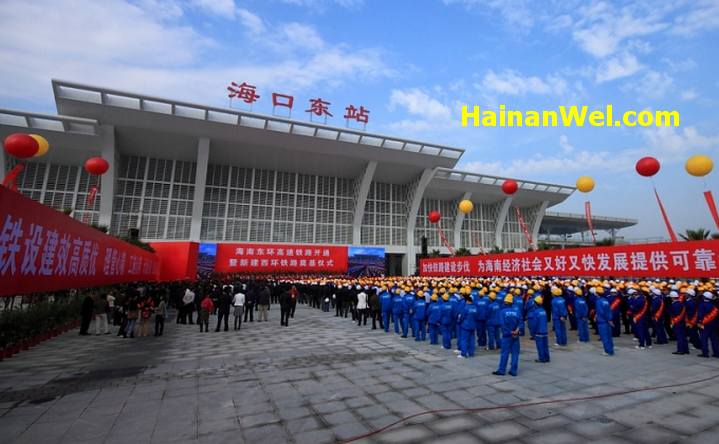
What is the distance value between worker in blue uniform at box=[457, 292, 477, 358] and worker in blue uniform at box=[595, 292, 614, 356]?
290 centimetres

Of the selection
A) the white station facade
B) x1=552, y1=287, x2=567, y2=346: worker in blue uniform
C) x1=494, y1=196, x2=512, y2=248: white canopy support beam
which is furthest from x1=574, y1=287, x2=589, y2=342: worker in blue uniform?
x1=494, y1=196, x2=512, y2=248: white canopy support beam

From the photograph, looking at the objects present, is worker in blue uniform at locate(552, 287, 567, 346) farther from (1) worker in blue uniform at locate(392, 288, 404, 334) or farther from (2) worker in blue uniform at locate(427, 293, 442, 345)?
(1) worker in blue uniform at locate(392, 288, 404, 334)

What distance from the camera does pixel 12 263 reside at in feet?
15.6

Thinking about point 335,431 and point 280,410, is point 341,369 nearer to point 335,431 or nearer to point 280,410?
point 280,410

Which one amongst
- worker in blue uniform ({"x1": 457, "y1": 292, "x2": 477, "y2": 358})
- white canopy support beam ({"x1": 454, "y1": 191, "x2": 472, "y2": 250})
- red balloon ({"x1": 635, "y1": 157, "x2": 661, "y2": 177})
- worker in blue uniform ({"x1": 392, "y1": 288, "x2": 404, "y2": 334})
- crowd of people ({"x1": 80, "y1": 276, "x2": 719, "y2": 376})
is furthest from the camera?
white canopy support beam ({"x1": 454, "y1": 191, "x2": 472, "y2": 250})

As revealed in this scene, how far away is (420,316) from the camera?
29.1ft

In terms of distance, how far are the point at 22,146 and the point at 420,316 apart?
10046mm

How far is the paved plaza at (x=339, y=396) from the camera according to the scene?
144 inches

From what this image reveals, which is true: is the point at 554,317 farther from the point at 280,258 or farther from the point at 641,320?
the point at 280,258

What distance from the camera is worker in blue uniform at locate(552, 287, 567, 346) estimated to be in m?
8.08

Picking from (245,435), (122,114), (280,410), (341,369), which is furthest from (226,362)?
(122,114)

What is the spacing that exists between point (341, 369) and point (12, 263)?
529 cm

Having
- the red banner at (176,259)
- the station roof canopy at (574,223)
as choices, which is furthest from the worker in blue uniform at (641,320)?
the station roof canopy at (574,223)

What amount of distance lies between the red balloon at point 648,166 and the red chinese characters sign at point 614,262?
8.68ft
